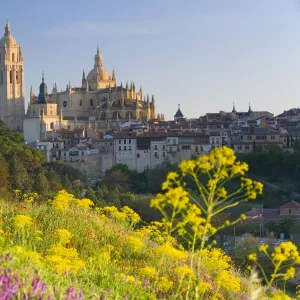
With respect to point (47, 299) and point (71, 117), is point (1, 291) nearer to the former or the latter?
point (47, 299)

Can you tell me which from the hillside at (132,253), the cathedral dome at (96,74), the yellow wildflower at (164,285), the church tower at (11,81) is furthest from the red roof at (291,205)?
the cathedral dome at (96,74)

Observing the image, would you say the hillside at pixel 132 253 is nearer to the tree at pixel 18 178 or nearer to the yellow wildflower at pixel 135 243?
the yellow wildflower at pixel 135 243

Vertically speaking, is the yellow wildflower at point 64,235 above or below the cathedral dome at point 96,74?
below

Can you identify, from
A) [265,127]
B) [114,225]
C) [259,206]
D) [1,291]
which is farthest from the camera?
[265,127]

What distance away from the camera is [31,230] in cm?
684

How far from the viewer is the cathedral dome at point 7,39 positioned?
69125mm

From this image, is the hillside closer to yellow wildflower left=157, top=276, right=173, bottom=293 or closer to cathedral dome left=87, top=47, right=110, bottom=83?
yellow wildflower left=157, top=276, right=173, bottom=293

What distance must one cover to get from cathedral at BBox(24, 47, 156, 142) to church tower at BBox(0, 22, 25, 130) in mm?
1533

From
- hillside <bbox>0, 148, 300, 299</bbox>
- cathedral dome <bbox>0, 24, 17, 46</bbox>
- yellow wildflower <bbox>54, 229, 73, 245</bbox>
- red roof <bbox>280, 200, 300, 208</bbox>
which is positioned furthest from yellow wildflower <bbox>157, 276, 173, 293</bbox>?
cathedral dome <bbox>0, 24, 17, 46</bbox>

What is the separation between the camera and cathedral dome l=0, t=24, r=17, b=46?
6912cm

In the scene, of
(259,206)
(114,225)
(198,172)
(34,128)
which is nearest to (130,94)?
(34,128)

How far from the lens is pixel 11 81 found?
225ft

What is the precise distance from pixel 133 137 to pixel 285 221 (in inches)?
748

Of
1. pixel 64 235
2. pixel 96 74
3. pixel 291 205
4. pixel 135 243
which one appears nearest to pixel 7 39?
pixel 96 74
